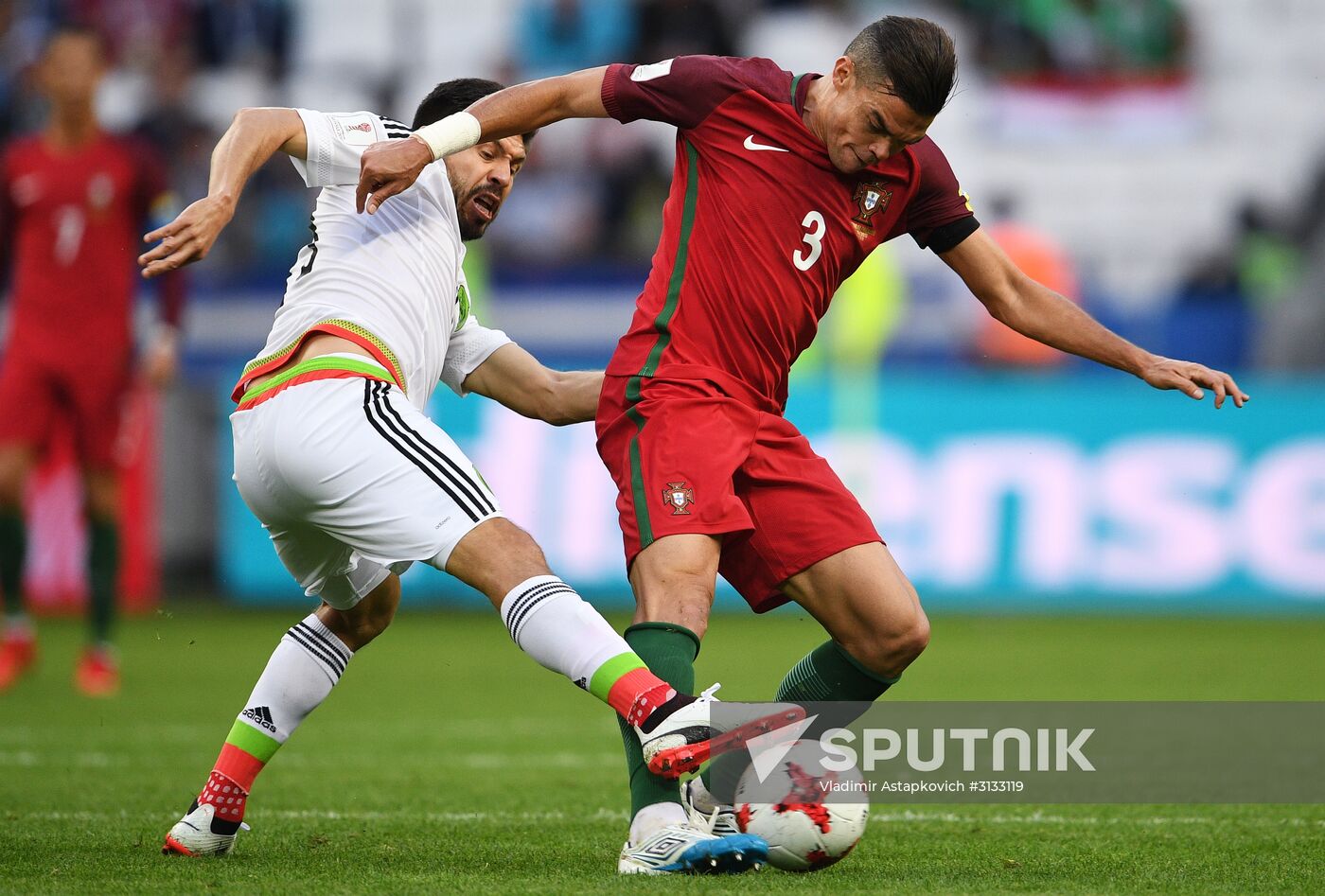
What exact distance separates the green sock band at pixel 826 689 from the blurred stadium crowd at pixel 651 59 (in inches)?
419

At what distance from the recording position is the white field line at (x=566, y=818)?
16.8ft

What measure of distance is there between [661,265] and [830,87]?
657mm

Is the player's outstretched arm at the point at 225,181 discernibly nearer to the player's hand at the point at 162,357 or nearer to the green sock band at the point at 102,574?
the player's hand at the point at 162,357

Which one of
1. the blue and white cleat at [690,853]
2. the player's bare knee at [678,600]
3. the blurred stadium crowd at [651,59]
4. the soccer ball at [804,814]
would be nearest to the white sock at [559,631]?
the player's bare knee at [678,600]

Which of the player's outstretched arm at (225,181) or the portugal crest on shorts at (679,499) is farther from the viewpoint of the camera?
the portugal crest on shorts at (679,499)

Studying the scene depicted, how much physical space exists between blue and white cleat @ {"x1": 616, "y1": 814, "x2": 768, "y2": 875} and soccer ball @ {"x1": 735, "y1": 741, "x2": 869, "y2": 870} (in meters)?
0.19

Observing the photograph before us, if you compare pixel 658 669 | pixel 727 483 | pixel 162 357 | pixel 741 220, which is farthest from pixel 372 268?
pixel 162 357

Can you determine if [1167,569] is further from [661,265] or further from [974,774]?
[661,265]

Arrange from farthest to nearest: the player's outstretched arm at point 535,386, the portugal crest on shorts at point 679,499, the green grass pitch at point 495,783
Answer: the player's outstretched arm at point 535,386, the portugal crest on shorts at point 679,499, the green grass pitch at point 495,783

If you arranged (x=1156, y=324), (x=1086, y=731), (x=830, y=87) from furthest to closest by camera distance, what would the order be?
(x=1156, y=324) < (x=1086, y=731) < (x=830, y=87)

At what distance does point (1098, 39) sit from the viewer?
1741cm

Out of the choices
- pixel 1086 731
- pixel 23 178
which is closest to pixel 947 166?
pixel 1086 731

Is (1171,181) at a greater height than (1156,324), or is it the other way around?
(1171,181)

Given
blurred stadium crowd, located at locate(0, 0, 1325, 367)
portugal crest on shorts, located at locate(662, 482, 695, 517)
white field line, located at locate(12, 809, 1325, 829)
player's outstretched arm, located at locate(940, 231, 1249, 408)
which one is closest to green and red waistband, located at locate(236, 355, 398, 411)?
portugal crest on shorts, located at locate(662, 482, 695, 517)
